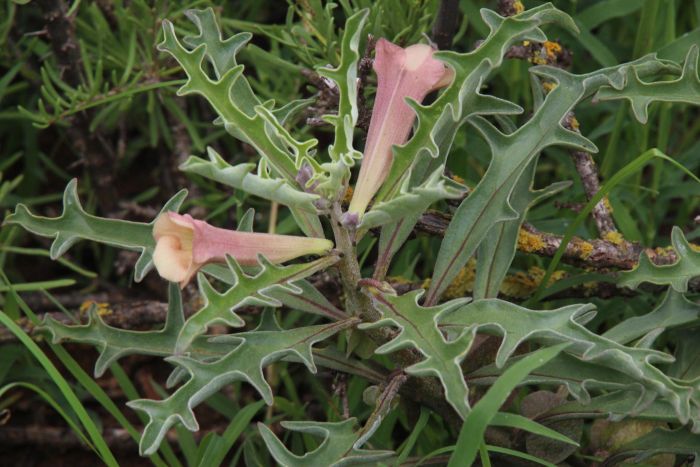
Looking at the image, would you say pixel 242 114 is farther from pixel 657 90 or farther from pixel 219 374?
pixel 657 90

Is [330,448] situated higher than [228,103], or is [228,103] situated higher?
[228,103]

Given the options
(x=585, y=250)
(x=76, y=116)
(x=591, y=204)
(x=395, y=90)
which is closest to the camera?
(x=395, y=90)

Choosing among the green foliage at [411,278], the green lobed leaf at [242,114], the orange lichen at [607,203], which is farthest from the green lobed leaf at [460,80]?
the orange lichen at [607,203]

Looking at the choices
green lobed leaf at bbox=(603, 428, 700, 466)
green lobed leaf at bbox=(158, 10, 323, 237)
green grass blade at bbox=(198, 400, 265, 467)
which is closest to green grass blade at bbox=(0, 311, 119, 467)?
green grass blade at bbox=(198, 400, 265, 467)

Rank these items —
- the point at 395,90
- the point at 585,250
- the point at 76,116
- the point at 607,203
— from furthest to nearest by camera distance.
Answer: the point at 76,116
the point at 607,203
the point at 585,250
the point at 395,90

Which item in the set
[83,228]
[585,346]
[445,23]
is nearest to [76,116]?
[83,228]

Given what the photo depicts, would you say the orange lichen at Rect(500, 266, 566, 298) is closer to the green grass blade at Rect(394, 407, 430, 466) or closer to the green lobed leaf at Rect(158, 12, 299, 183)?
the green grass blade at Rect(394, 407, 430, 466)

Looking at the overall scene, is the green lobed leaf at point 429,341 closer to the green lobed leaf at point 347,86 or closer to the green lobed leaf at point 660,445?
the green lobed leaf at point 347,86
